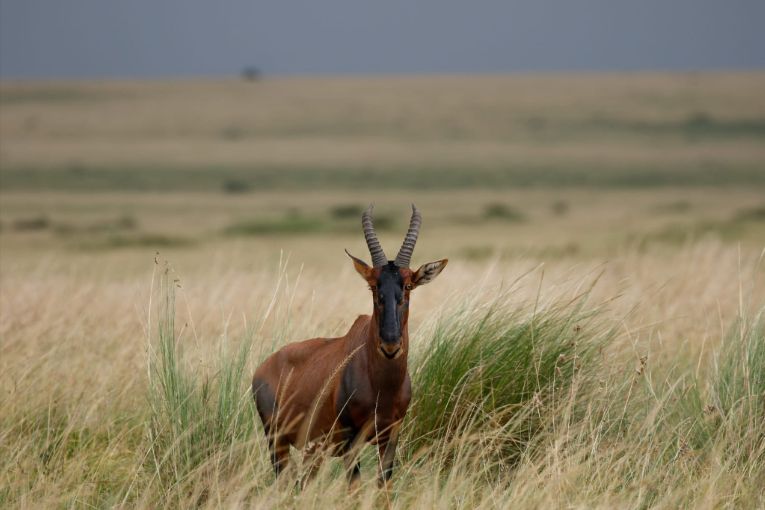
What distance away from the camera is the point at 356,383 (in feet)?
20.1

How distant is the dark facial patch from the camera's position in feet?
18.9

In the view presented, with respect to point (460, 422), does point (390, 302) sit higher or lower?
higher

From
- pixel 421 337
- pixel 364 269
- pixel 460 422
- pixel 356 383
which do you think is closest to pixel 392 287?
pixel 364 269

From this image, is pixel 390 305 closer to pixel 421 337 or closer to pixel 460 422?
pixel 460 422

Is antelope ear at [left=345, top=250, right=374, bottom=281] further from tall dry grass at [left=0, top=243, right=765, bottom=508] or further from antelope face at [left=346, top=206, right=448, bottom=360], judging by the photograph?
tall dry grass at [left=0, top=243, right=765, bottom=508]

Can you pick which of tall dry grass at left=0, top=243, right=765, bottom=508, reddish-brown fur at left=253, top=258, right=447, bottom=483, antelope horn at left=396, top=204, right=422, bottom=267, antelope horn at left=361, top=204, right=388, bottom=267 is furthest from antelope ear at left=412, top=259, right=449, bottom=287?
tall dry grass at left=0, top=243, right=765, bottom=508

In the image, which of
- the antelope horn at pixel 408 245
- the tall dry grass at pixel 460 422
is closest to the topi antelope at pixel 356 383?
the antelope horn at pixel 408 245

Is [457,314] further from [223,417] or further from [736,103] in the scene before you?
[736,103]

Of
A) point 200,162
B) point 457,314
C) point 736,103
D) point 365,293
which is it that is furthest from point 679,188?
point 457,314

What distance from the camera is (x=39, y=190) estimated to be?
62219mm

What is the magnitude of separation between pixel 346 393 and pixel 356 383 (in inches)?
3.4

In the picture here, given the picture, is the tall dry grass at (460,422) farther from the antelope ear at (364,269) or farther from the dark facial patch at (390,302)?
the antelope ear at (364,269)

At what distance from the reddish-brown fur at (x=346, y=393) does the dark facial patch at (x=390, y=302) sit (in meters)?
0.04

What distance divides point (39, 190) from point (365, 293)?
53089mm
